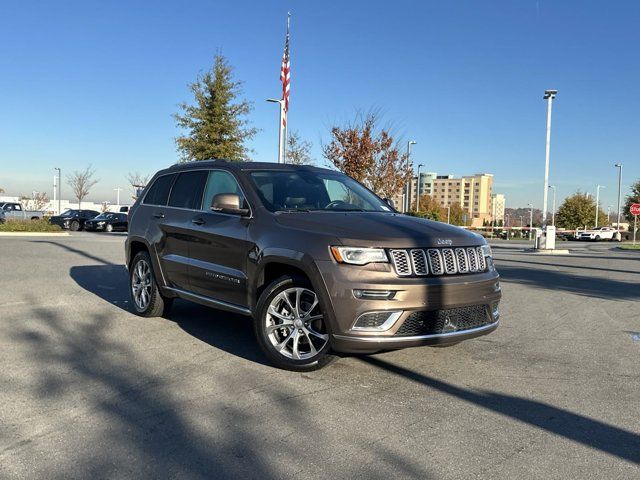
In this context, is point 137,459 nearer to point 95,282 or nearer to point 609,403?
point 609,403

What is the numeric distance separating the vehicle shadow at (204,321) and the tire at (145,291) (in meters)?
0.24

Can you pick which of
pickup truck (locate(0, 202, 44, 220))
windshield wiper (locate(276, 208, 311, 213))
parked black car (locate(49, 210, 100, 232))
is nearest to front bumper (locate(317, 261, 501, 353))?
windshield wiper (locate(276, 208, 311, 213))

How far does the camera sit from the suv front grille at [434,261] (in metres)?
4.36

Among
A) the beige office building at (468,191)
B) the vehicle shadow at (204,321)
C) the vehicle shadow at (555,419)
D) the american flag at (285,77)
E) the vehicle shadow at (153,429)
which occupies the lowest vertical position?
the vehicle shadow at (153,429)

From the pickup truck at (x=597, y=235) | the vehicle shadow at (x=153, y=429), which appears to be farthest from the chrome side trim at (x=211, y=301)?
the pickup truck at (x=597, y=235)

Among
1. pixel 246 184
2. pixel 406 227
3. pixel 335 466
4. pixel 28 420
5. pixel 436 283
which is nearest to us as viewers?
pixel 335 466

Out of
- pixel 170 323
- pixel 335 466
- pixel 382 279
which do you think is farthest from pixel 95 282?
pixel 335 466

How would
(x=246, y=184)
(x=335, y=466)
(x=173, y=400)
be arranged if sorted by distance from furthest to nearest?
(x=246, y=184), (x=173, y=400), (x=335, y=466)

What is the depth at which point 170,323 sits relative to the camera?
664 centimetres

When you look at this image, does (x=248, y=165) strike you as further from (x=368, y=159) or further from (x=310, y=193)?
(x=368, y=159)

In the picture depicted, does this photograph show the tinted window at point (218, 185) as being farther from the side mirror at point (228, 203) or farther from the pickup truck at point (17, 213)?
the pickup truck at point (17, 213)

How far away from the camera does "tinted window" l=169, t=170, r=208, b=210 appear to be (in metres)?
6.14

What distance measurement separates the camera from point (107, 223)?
3528cm

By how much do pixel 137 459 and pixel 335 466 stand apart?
109cm
